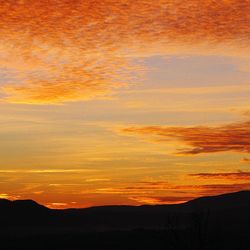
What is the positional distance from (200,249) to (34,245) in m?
79.1

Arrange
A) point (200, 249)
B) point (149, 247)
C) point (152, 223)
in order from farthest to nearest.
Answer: point (152, 223) → point (149, 247) → point (200, 249)

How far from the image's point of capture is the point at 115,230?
477 feet

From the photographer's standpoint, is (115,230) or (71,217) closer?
(115,230)

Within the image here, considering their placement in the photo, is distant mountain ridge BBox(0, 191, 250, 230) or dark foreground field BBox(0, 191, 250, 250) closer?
dark foreground field BBox(0, 191, 250, 250)

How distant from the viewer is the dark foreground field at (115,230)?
38.3m

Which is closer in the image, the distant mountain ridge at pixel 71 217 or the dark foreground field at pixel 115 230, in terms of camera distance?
the dark foreground field at pixel 115 230

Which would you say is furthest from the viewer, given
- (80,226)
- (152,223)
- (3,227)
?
(152,223)

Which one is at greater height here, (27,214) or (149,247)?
(27,214)

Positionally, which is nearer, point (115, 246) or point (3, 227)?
point (115, 246)

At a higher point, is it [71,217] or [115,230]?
[71,217]

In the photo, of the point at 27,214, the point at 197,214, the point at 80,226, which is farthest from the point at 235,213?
the point at 197,214

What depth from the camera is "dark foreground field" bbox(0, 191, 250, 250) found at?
38281 mm

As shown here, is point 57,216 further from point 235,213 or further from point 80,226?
point 235,213

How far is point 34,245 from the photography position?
111500 mm
